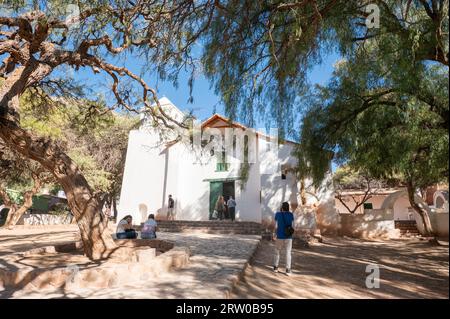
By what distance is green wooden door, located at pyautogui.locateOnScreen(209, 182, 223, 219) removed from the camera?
18188 mm

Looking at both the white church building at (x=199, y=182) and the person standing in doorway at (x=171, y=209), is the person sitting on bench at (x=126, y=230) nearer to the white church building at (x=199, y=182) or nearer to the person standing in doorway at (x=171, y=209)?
the white church building at (x=199, y=182)

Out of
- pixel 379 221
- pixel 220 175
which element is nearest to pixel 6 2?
pixel 220 175

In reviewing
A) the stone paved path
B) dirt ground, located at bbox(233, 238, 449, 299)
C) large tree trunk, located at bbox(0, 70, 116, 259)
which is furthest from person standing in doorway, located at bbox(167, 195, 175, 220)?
the stone paved path

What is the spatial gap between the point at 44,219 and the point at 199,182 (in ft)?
50.4

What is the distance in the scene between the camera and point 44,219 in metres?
25.5

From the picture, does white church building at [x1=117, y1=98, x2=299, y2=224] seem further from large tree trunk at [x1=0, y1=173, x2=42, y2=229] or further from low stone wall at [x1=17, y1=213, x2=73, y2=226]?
low stone wall at [x1=17, y1=213, x2=73, y2=226]

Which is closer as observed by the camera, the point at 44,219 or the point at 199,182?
the point at 199,182

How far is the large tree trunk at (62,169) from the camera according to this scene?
6.23 meters

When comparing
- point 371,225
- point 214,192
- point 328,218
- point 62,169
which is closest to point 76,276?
point 62,169

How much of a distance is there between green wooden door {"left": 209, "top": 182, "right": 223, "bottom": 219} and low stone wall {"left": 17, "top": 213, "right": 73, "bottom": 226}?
49.1 feet

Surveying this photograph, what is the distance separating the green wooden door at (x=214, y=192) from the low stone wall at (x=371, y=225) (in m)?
7.07

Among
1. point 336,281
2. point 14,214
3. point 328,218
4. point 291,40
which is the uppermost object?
point 291,40

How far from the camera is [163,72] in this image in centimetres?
599

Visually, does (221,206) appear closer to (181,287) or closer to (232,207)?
(232,207)
